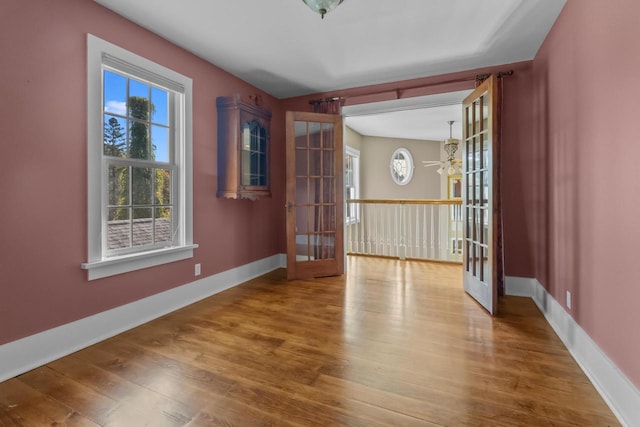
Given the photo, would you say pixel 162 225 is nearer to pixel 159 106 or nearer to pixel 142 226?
pixel 142 226

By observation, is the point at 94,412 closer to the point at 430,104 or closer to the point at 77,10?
the point at 77,10

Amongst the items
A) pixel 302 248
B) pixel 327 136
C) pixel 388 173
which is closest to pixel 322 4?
pixel 327 136

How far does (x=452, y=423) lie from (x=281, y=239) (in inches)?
140

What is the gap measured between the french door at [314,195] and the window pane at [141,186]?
1.65 m

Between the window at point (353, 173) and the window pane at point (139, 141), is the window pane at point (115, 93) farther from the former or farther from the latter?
the window at point (353, 173)

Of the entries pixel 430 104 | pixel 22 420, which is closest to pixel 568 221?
pixel 430 104

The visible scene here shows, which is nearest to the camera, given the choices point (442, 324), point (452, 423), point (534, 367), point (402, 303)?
point (452, 423)

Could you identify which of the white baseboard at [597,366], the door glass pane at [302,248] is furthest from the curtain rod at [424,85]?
the white baseboard at [597,366]

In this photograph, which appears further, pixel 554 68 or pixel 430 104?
pixel 430 104

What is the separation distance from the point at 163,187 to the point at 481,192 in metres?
3.19

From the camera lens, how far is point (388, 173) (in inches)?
316

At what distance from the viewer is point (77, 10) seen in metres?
2.25

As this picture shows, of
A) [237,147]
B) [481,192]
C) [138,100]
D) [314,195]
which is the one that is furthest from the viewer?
[314,195]

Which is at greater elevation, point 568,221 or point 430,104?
point 430,104
